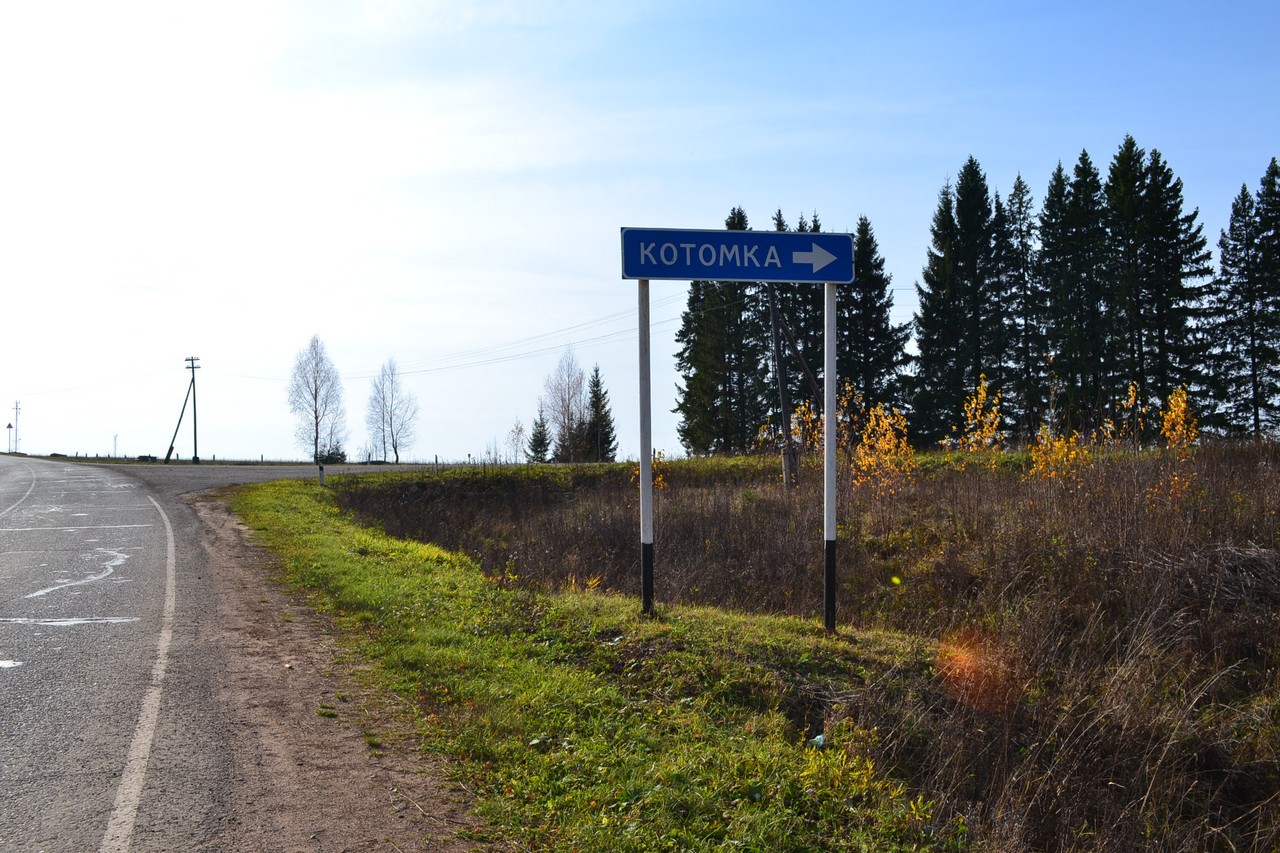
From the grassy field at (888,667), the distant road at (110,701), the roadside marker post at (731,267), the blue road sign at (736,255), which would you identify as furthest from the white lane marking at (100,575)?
the blue road sign at (736,255)

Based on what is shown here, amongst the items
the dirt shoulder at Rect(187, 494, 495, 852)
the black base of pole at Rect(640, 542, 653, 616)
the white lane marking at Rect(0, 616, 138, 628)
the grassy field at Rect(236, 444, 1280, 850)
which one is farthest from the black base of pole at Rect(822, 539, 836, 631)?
the white lane marking at Rect(0, 616, 138, 628)

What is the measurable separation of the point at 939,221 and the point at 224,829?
45883 millimetres

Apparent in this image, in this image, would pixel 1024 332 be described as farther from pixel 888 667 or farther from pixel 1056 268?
pixel 888 667

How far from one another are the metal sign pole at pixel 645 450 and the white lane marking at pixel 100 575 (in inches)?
303

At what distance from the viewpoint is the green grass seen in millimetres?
4652

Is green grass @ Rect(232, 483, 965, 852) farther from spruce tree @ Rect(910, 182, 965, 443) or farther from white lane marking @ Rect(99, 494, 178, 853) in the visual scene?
spruce tree @ Rect(910, 182, 965, 443)

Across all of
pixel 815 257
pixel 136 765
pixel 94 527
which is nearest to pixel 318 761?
pixel 136 765

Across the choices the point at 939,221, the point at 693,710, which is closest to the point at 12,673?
the point at 693,710

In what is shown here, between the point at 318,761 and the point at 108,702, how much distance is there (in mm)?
2212

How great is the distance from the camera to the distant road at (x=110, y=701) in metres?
4.56

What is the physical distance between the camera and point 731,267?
8.49m

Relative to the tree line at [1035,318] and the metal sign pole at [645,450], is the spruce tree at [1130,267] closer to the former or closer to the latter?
the tree line at [1035,318]

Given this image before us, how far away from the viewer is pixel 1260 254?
123 ft

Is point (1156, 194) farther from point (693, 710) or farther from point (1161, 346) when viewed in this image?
point (693, 710)
